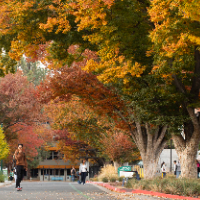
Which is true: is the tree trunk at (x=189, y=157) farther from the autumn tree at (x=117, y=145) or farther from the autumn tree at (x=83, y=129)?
the autumn tree at (x=117, y=145)

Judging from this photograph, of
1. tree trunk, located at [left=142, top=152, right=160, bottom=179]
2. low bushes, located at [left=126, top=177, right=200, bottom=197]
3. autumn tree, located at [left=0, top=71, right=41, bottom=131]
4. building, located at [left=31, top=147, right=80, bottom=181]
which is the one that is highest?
autumn tree, located at [left=0, top=71, right=41, bottom=131]

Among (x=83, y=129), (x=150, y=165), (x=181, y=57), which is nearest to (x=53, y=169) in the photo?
(x=83, y=129)

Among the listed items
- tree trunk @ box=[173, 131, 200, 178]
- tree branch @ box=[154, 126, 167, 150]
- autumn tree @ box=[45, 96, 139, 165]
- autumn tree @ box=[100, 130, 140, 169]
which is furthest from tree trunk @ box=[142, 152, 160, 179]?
autumn tree @ box=[100, 130, 140, 169]

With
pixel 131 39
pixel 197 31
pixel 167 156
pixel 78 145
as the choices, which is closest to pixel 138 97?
pixel 131 39

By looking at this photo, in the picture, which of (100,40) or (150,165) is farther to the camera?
(150,165)

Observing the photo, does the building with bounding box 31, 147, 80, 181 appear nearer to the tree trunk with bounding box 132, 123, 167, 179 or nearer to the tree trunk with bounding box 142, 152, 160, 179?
the tree trunk with bounding box 132, 123, 167, 179

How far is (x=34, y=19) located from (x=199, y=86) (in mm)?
6331

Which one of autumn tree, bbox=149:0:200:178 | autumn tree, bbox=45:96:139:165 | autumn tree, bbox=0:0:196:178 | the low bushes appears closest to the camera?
autumn tree, bbox=149:0:200:178

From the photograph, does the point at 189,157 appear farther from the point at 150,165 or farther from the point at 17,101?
the point at 17,101

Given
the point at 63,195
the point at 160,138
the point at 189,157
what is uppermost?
the point at 160,138

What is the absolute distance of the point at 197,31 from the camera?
930cm

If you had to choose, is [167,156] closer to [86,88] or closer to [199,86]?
[86,88]

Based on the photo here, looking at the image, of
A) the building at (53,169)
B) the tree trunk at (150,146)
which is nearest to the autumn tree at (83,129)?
the tree trunk at (150,146)

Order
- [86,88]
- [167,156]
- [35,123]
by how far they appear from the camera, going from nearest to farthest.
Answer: [86,88], [35,123], [167,156]
